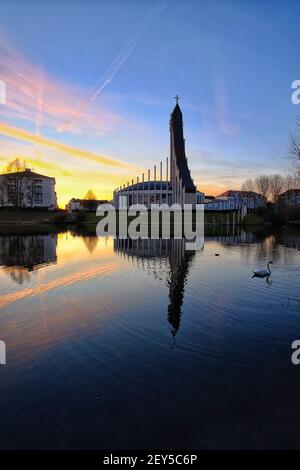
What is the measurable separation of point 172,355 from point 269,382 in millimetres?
2371

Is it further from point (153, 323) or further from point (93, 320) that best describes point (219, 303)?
point (93, 320)

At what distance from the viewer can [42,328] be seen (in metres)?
10.3

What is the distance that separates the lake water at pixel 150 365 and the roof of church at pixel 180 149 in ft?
227

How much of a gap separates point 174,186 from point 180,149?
10.5 metres

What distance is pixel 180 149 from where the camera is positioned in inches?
3425

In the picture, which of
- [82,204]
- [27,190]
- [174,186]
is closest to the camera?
[174,186]

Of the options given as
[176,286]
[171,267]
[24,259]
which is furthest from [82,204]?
[176,286]

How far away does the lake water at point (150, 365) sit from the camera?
5438 mm

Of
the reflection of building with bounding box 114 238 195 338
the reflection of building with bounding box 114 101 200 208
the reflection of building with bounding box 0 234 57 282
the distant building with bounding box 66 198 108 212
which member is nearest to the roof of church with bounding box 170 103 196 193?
the reflection of building with bounding box 114 101 200 208

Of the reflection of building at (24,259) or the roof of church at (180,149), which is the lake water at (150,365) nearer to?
the reflection of building at (24,259)

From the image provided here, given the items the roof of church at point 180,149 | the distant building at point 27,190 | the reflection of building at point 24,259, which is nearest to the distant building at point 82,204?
the distant building at point 27,190

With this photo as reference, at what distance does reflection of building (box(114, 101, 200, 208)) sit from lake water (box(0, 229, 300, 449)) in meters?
66.1

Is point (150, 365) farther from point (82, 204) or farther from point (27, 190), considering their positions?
point (82, 204)

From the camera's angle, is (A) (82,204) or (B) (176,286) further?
(A) (82,204)
